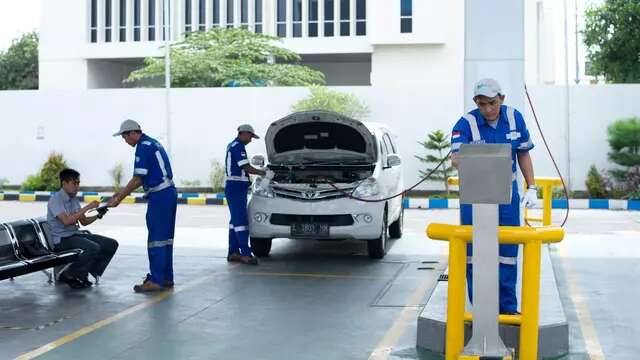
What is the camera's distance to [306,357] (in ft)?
21.4

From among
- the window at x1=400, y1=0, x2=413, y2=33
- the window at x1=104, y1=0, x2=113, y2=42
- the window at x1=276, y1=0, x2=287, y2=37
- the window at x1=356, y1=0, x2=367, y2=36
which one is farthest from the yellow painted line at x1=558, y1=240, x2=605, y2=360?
the window at x1=104, y1=0, x2=113, y2=42

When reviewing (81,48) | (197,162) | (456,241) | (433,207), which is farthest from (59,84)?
(456,241)

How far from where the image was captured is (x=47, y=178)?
2461 cm

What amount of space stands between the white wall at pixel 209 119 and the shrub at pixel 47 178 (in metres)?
0.60

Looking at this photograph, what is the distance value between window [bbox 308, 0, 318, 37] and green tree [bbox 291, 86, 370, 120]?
71.2 feet

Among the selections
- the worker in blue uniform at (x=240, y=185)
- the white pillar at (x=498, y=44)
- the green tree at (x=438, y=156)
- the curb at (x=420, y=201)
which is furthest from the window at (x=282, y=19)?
the white pillar at (x=498, y=44)

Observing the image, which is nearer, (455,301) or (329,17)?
(455,301)

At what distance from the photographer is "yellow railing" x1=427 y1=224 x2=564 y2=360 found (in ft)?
18.1

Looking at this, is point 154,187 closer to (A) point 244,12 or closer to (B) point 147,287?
(B) point 147,287

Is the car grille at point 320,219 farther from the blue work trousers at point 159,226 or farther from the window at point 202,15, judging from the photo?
the window at point 202,15

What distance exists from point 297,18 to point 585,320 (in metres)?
39.1

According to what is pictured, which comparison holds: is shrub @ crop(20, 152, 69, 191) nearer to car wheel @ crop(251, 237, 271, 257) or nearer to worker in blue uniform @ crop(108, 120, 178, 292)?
car wheel @ crop(251, 237, 271, 257)

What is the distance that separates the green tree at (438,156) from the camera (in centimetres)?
2234

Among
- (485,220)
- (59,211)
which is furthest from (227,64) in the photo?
(485,220)
